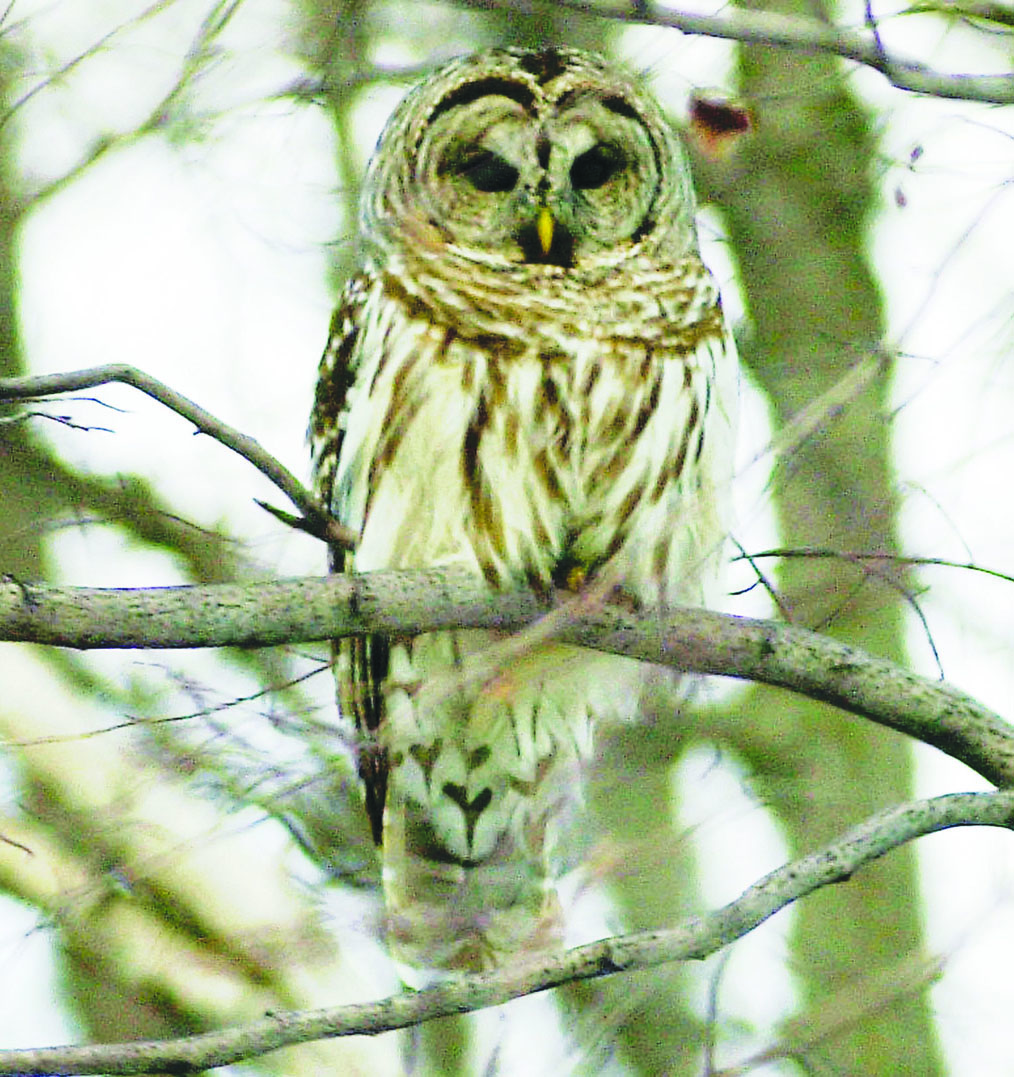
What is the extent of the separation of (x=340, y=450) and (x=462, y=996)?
210cm

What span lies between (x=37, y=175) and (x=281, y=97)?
9.17 feet

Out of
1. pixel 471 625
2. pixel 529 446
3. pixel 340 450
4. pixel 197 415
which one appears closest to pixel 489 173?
pixel 340 450

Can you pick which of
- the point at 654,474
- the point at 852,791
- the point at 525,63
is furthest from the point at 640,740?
the point at 525,63

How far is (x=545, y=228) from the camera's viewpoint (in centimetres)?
450

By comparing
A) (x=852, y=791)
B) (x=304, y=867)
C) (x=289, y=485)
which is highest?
(x=852, y=791)

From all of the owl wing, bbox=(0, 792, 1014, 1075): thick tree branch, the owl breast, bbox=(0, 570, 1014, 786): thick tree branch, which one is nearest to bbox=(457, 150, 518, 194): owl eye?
the owl wing

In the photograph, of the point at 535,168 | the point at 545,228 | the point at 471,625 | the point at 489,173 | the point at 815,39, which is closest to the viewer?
the point at 815,39

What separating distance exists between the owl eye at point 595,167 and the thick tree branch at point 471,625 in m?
1.72

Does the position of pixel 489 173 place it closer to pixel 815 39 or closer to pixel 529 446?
pixel 529 446

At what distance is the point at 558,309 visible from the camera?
434cm

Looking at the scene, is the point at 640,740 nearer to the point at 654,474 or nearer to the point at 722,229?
the point at 654,474

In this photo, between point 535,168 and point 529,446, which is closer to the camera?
point 529,446

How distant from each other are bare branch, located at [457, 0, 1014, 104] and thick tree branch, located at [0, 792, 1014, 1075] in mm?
1356

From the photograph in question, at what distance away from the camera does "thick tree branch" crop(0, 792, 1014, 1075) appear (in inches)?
107
